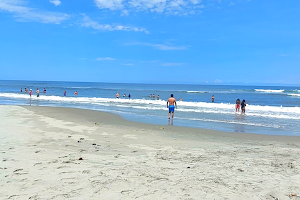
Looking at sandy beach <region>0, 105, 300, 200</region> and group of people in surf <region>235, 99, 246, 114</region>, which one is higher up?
group of people in surf <region>235, 99, 246, 114</region>

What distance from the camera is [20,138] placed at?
7648 mm

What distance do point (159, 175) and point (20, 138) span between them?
17.4 feet

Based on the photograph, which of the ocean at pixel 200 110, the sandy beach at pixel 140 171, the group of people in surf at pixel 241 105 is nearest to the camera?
the sandy beach at pixel 140 171

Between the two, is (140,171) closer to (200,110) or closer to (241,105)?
(241,105)

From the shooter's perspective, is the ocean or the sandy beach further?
the ocean

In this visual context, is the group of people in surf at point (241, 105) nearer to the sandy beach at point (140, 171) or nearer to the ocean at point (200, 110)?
the ocean at point (200, 110)

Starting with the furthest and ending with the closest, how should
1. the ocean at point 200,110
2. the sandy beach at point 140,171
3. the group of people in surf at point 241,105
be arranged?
the group of people in surf at point 241,105 < the ocean at point 200,110 < the sandy beach at point 140,171

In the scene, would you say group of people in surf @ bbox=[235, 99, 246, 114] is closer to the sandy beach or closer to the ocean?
the ocean

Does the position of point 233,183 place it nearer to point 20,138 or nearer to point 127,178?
point 127,178

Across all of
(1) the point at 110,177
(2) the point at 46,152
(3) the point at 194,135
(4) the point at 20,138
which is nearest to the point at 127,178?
(1) the point at 110,177

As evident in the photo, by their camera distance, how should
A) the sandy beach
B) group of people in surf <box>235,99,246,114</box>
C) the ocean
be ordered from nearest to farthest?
1. the sandy beach
2. the ocean
3. group of people in surf <box>235,99,246,114</box>

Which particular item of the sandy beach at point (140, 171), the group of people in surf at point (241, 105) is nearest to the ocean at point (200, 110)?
the group of people in surf at point (241, 105)

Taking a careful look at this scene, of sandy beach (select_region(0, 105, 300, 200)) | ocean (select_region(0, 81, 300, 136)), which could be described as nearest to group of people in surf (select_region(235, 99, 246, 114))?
ocean (select_region(0, 81, 300, 136))

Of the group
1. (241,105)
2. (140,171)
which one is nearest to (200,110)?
(241,105)
